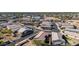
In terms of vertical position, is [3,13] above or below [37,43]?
above

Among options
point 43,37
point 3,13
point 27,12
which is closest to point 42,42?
point 43,37

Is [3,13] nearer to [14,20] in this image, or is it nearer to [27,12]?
[14,20]
